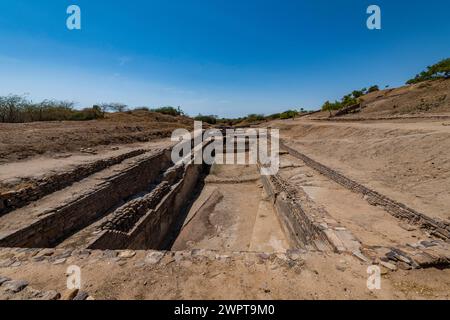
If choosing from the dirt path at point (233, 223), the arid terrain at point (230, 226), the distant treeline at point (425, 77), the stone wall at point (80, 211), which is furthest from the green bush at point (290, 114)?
the stone wall at point (80, 211)

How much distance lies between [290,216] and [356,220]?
1.83m

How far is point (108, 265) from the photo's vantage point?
9.93ft

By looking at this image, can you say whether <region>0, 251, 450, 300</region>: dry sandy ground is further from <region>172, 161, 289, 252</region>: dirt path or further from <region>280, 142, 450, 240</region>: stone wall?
<region>172, 161, 289, 252</region>: dirt path

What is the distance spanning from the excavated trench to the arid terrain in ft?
0.14

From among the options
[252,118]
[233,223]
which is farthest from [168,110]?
[233,223]

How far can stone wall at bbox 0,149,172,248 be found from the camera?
394 centimetres

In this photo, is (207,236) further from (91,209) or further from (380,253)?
(380,253)

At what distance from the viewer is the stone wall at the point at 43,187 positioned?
4.71 metres

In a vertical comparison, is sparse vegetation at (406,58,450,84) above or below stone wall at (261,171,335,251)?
A: above

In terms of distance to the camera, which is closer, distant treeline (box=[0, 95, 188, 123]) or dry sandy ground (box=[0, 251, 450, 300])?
dry sandy ground (box=[0, 251, 450, 300])

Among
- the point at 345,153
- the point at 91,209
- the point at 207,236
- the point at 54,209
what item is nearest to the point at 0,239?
the point at 54,209

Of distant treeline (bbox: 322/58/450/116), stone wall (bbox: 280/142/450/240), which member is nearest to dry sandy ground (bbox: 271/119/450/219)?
stone wall (bbox: 280/142/450/240)

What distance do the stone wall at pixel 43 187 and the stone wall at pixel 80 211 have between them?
1.10 m
